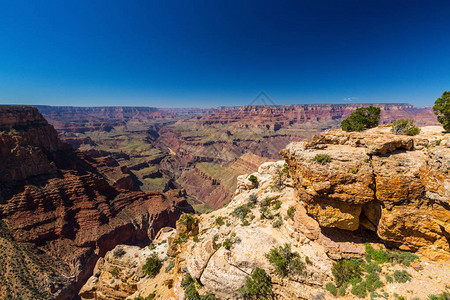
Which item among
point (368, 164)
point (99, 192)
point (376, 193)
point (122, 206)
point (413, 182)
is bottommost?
point (122, 206)

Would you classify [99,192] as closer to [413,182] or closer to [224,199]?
[224,199]

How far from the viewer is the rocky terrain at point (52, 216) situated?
3894cm

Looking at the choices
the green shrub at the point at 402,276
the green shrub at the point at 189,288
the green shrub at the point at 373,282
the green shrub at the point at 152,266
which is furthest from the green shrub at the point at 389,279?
the green shrub at the point at 152,266

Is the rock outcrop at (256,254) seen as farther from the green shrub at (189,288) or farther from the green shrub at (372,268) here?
the green shrub at (372,268)

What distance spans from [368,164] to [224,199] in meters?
107

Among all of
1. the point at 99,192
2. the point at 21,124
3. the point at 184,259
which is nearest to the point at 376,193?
the point at 184,259

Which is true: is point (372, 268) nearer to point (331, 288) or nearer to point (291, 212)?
point (331, 288)

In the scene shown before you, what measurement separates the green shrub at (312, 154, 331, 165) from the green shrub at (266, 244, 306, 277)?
9387 millimetres

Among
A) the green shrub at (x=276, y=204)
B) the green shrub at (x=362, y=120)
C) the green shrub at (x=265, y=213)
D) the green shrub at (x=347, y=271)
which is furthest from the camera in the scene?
the green shrub at (x=362, y=120)

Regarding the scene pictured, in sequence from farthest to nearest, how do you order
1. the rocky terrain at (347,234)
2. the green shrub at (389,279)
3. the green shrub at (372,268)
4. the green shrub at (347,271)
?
the green shrub at (347,271), the green shrub at (372,268), the green shrub at (389,279), the rocky terrain at (347,234)

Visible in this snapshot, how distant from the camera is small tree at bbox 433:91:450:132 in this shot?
637 inches

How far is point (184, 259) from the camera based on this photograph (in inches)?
855

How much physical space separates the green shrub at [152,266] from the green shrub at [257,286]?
53.0ft

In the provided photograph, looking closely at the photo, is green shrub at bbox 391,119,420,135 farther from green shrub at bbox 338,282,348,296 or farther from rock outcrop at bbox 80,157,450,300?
green shrub at bbox 338,282,348,296
